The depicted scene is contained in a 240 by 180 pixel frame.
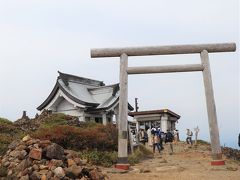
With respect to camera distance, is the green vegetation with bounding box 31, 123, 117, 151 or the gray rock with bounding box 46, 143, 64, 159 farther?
the green vegetation with bounding box 31, 123, 117, 151

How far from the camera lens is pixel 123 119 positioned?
43.9 ft

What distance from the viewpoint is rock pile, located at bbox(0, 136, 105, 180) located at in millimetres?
8781

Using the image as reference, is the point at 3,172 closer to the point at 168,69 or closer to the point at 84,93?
the point at 168,69

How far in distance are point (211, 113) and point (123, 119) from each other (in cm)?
351

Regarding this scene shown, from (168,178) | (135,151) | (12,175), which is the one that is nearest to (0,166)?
(12,175)

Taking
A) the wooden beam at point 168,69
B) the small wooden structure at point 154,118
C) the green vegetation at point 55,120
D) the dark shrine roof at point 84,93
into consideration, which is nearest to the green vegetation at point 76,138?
the wooden beam at point 168,69

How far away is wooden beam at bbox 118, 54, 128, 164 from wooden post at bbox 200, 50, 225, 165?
3234mm

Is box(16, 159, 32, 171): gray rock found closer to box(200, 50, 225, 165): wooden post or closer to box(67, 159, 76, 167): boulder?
box(67, 159, 76, 167): boulder

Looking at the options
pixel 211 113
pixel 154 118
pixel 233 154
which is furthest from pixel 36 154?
pixel 154 118

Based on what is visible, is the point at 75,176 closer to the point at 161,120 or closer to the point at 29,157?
the point at 29,157

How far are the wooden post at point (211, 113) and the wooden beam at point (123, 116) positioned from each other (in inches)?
127

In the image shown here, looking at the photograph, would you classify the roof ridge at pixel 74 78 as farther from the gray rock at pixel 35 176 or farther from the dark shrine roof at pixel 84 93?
the gray rock at pixel 35 176

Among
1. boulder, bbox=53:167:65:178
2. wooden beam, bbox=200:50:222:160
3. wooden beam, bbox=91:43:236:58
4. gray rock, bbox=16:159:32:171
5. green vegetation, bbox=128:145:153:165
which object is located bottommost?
boulder, bbox=53:167:65:178

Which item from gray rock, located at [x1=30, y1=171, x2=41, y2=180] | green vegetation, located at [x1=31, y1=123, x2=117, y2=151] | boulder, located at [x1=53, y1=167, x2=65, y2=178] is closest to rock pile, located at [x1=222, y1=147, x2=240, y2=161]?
green vegetation, located at [x1=31, y1=123, x2=117, y2=151]
